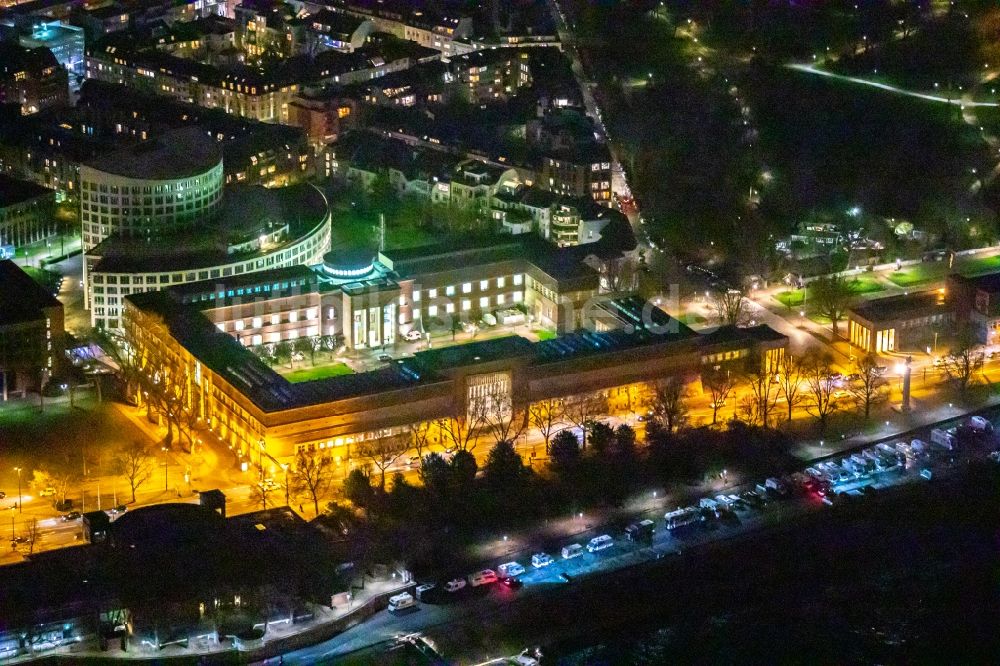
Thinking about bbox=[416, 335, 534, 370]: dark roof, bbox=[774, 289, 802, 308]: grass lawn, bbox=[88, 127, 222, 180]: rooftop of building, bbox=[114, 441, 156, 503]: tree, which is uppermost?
bbox=[88, 127, 222, 180]: rooftop of building

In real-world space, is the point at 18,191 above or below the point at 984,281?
above

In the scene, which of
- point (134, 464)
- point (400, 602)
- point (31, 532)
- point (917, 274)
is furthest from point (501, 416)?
point (917, 274)

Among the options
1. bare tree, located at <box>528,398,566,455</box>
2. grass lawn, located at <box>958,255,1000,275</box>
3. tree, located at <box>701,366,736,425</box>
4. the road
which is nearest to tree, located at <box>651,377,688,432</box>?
tree, located at <box>701,366,736,425</box>

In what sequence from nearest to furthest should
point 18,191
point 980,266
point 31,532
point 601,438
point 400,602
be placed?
1. point 400,602
2. point 31,532
3. point 601,438
4. point 18,191
5. point 980,266

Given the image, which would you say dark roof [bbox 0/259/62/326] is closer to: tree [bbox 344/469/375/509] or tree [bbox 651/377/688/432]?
tree [bbox 344/469/375/509]

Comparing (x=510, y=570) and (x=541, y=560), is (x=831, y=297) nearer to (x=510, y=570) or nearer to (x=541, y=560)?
(x=541, y=560)
